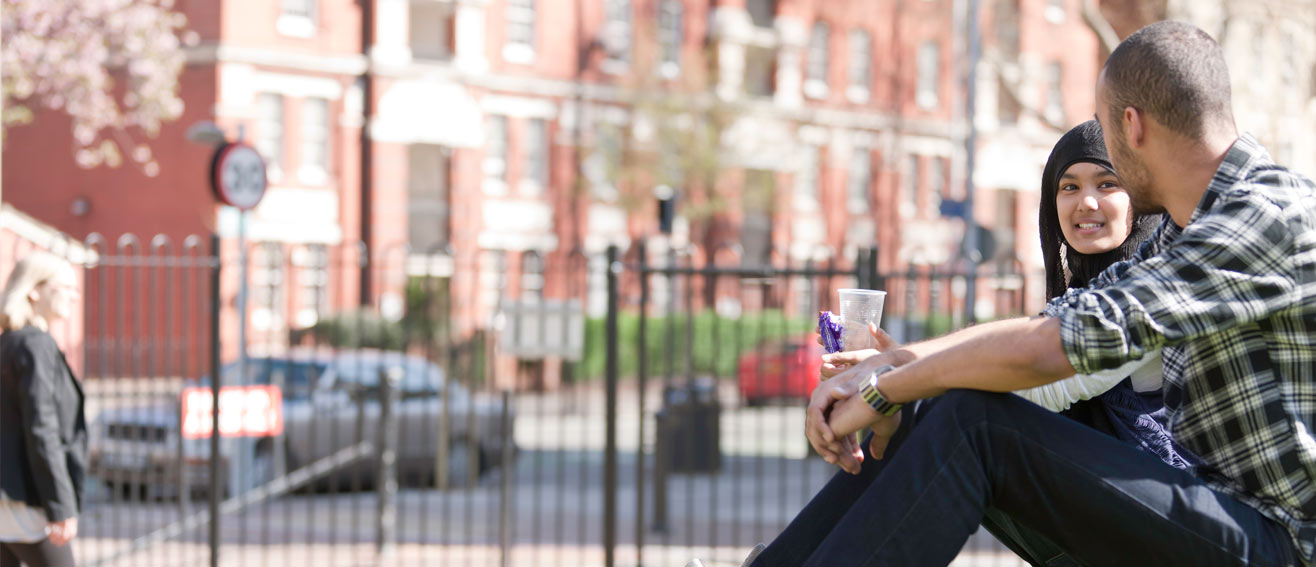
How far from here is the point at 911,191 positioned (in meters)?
38.5

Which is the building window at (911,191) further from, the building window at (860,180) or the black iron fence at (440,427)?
the black iron fence at (440,427)

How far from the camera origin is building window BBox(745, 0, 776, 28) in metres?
34.8

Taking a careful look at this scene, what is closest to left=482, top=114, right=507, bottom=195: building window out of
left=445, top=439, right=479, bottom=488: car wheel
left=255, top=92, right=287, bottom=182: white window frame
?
left=255, top=92, right=287, bottom=182: white window frame

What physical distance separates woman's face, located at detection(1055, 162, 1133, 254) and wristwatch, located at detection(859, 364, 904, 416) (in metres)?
0.89

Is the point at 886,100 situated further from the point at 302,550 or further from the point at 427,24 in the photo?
the point at 302,550

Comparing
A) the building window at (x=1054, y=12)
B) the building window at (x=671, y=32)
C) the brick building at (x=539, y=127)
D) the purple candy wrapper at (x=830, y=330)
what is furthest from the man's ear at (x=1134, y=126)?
the building window at (x=1054, y=12)

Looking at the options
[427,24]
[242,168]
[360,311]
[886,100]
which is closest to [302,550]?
[242,168]

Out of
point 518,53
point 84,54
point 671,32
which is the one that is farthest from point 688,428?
point 671,32

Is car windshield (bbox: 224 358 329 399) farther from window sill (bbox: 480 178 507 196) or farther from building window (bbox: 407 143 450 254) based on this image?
window sill (bbox: 480 178 507 196)

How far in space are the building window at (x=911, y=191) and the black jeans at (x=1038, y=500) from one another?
36197 mm

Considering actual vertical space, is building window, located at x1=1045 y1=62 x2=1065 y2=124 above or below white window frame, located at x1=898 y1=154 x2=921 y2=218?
above

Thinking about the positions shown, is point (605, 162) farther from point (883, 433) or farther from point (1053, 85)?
point (883, 433)

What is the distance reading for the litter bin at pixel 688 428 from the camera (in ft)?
27.0

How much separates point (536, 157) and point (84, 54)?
14650 mm
